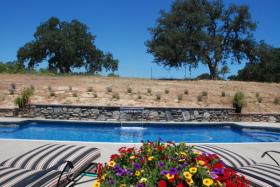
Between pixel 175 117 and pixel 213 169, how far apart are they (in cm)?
1127

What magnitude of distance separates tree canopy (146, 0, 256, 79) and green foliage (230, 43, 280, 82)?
41.3 inches

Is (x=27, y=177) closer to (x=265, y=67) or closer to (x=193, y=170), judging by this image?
(x=193, y=170)

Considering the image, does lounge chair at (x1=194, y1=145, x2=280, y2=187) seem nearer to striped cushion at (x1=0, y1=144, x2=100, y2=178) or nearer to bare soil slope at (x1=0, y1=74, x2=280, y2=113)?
striped cushion at (x1=0, y1=144, x2=100, y2=178)

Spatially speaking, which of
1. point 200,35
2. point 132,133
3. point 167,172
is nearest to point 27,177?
point 167,172

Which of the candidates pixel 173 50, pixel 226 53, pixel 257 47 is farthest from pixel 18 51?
pixel 257 47

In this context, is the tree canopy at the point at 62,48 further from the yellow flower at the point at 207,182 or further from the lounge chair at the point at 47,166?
the yellow flower at the point at 207,182

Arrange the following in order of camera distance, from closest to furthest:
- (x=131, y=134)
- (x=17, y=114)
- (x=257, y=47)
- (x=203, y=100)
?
(x=131, y=134), (x=17, y=114), (x=203, y=100), (x=257, y=47)

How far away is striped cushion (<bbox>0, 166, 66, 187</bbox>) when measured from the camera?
170 inches

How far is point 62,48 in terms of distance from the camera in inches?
1448

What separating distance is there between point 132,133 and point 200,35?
17348 mm

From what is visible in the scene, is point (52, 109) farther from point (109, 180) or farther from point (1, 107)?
point (109, 180)

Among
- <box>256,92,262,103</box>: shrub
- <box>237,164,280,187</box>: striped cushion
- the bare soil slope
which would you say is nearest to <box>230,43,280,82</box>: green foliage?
the bare soil slope

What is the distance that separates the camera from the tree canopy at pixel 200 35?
92.4 feet

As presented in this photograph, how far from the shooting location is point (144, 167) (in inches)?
145
